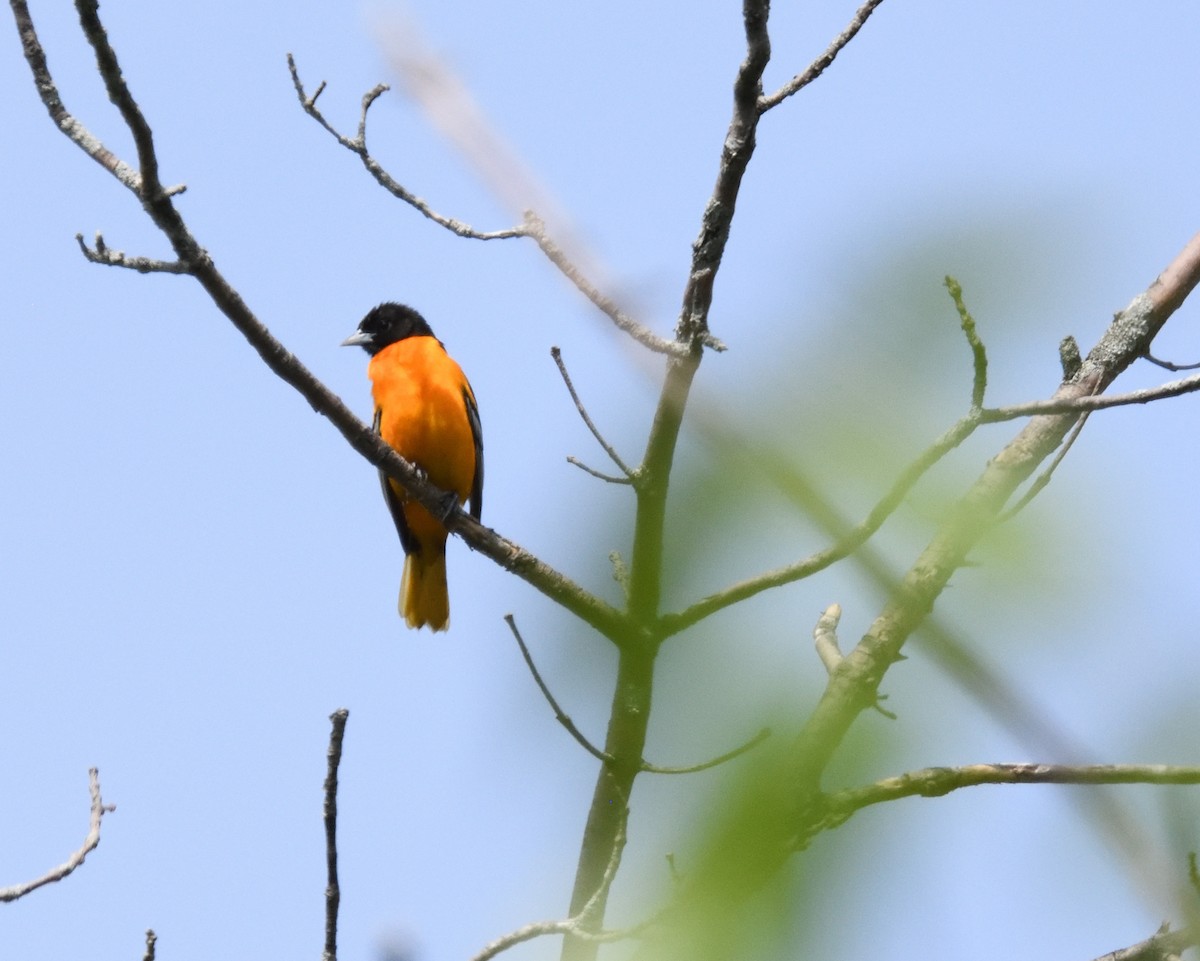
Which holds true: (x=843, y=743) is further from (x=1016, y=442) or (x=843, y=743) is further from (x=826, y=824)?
(x=1016, y=442)

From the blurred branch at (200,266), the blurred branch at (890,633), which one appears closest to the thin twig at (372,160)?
the blurred branch at (200,266)

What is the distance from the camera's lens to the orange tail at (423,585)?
8.55 meters

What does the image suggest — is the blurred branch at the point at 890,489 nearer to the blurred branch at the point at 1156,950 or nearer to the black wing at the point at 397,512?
the blurred branch at the point at 1156,950

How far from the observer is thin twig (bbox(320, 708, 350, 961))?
2656mm

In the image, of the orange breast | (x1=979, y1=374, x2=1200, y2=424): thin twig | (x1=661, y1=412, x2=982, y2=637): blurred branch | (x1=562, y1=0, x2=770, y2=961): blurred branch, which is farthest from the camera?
the orange breast

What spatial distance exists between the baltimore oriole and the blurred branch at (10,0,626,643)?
2.38 m

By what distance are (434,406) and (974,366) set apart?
6.47 m

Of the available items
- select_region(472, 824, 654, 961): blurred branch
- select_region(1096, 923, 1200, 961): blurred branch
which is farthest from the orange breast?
select_region(472, 824, 654, 961): blurred branch

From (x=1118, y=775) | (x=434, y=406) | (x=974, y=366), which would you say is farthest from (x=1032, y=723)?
(x=434, y=406)

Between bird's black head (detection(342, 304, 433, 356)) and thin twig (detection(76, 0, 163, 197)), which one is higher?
bird's black head (detection(342, 304, 433, 356))

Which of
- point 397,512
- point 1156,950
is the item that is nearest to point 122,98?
point 1156,950

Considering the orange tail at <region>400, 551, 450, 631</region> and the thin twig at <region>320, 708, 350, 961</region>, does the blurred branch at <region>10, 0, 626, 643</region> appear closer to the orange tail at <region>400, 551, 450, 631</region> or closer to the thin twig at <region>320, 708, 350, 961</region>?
the thin twig at <region>320, 708, 350, 961</region>

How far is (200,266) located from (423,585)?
195 inches

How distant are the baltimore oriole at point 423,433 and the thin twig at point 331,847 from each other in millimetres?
4527
